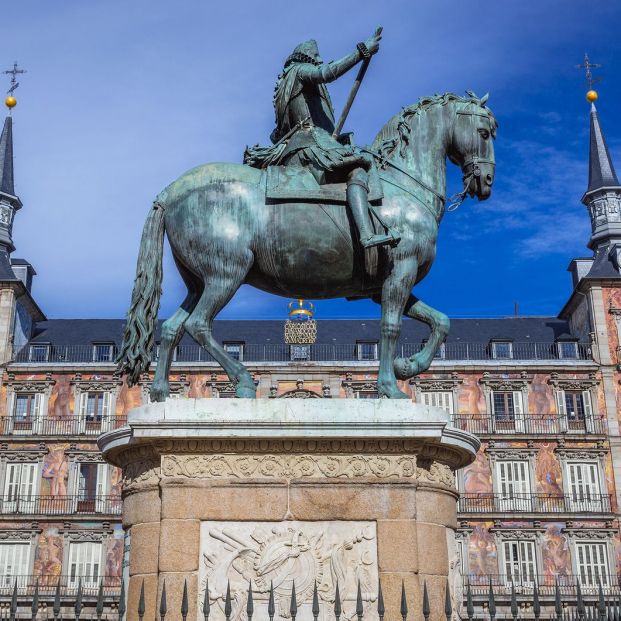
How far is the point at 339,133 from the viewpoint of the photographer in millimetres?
7918

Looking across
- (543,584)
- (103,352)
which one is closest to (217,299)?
(543,584)

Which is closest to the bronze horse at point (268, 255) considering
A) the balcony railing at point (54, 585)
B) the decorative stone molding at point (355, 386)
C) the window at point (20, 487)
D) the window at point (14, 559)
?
the balcony railing at point (54, 585)

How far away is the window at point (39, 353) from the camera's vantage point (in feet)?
171

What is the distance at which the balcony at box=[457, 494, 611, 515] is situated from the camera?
46.8 meters

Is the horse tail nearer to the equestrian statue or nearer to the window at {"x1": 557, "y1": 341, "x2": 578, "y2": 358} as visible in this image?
the equestrian statue

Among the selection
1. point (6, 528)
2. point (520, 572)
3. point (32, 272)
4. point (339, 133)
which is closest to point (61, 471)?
point (6, 528)

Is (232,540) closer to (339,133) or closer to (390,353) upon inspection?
(390,353)

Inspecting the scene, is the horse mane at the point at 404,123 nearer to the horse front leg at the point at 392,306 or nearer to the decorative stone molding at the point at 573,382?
the horse front leg at the point at 392,306

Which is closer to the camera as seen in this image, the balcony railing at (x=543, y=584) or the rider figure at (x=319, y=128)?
the rider figure at (x=319, y=128)

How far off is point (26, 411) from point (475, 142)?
150ft

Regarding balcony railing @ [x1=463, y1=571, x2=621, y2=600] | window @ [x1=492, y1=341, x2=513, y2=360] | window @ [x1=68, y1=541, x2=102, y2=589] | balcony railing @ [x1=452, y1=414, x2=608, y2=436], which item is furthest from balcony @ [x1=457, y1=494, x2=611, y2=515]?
window @ [x1=68, y1=541, x2=102, y2=589]

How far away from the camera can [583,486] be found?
47.7 meters

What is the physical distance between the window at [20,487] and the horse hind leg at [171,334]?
42.9 m

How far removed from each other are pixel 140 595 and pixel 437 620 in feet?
6.71
